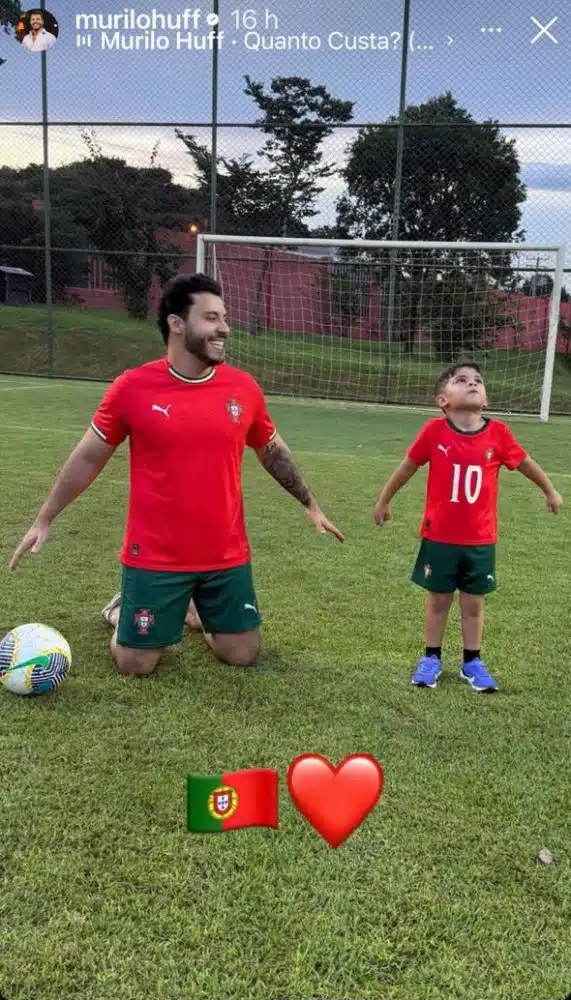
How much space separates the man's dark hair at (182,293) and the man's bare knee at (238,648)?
50.4 inches

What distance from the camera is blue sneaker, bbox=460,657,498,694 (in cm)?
319

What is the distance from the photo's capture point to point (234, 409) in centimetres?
336

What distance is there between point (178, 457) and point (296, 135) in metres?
13.4

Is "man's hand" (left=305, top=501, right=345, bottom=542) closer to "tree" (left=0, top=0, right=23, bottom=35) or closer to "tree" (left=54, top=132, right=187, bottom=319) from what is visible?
"tree" (left=54, top=132, right=187, bottom=319)

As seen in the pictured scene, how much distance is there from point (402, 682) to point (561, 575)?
6.23 ft

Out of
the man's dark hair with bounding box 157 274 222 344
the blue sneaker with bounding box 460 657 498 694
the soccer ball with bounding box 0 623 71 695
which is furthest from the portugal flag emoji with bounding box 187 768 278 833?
the man's dark hair with bounding box 157 274 222 344

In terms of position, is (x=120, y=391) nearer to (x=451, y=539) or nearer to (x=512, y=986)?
(x=451, y=539)

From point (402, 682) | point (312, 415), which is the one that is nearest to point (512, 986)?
point (402, 682)

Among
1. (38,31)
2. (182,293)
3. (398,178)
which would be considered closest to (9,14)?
(38,31)

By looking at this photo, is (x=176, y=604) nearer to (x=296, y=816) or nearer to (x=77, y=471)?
(x=77, y=471)

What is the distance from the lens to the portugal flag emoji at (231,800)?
75.6 inches

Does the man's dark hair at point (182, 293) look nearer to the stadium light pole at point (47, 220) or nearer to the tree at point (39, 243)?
the stadium light pole at point (47, 220)

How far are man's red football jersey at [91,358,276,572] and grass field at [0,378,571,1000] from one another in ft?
1.66

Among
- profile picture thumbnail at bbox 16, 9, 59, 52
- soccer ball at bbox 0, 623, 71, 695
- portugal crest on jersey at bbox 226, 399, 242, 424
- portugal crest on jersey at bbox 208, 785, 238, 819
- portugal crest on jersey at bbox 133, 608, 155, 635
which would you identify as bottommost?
soccer ball at bbox 0, 623, 71, 695
